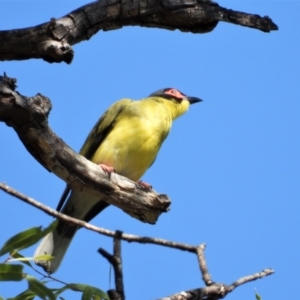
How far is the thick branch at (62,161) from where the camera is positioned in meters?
3.85

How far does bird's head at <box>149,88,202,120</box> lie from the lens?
23.2 feet

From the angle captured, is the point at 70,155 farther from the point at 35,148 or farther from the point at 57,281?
the point at 57,281

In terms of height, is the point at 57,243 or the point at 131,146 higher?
the point at 131,146

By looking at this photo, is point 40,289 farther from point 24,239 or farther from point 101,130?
point 101,130

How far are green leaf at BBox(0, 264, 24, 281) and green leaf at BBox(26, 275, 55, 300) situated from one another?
6cm

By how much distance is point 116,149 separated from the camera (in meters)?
6.08

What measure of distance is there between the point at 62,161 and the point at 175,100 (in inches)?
126

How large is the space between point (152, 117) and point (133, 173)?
1.84 feet

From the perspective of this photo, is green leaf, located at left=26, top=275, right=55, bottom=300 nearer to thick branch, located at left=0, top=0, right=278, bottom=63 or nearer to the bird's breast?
thick branch, located at left=0, top=0, right=278, bottom=63

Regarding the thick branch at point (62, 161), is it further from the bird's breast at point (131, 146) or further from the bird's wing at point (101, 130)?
the bird's wing at point (101, 130)

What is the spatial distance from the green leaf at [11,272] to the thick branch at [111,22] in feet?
5.98

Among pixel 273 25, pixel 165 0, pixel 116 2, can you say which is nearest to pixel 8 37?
pixel 116 2

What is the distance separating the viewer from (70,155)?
4.20 m

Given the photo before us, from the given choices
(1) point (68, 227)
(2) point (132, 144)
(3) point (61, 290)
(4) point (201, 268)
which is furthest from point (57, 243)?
(4) point (201, 268)
